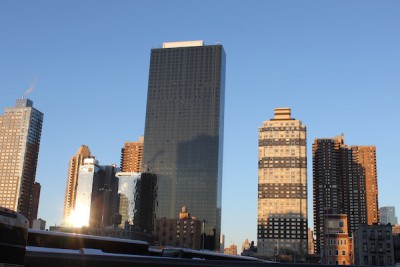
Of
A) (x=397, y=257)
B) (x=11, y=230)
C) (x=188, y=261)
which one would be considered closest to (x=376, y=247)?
(x=397, y=257)

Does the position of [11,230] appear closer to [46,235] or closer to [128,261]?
[128,261]

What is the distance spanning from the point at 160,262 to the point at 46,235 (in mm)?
23985

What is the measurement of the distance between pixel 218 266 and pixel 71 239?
26881 millimetres

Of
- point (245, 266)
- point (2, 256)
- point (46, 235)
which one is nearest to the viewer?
point (2, 256)

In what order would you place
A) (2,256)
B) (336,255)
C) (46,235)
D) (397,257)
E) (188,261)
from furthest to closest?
(336,255) → (397,257) → (46,235) → (188,261) → (2,256)

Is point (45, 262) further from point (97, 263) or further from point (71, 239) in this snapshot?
point (71, 239)

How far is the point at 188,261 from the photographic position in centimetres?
2481

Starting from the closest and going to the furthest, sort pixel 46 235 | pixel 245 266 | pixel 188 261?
pixel 245 266 < pixel 188 261 < pixel 46 235

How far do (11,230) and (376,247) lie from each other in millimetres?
159628

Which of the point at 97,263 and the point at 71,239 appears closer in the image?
the point at 97,263

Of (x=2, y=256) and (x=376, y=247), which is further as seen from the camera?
(x=376, y=247)

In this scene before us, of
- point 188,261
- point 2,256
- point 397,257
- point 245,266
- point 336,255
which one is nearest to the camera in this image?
point 2,256

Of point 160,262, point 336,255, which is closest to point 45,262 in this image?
point 160,262

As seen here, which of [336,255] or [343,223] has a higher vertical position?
[343,223]
